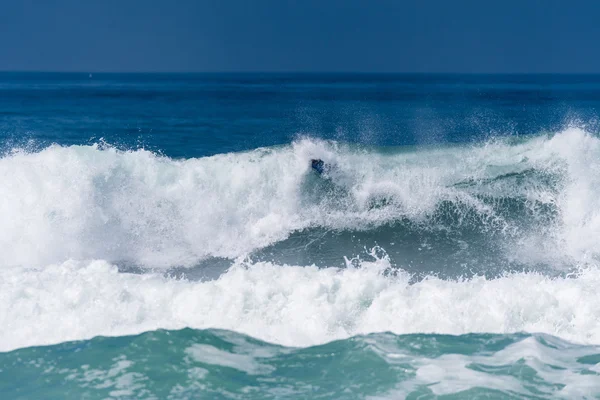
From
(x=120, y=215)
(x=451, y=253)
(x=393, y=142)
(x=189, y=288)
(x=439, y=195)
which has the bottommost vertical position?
(x=189, y=288)

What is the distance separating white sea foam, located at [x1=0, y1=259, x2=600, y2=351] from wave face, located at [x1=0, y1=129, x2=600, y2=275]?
229cm

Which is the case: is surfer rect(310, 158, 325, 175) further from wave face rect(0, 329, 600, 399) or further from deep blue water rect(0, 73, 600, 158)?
wave face rect(0, 329, 600, 399)

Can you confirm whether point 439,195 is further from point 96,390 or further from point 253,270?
point 96,390

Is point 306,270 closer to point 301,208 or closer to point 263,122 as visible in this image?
point 301,208

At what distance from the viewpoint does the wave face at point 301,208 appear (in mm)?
12680

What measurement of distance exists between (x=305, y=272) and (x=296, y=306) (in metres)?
0.92

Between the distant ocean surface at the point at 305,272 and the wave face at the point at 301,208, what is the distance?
0.05 metres

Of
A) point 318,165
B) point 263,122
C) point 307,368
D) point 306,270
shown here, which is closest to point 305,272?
point 306,270

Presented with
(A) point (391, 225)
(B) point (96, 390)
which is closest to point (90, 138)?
(A) point (391, 225)

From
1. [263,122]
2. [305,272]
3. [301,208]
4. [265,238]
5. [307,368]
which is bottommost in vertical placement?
[307,368]

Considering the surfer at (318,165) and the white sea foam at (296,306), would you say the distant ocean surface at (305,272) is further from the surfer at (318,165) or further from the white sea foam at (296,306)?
the surfer at (318,165)

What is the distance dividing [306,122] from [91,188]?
2164cm

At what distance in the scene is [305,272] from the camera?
32.7 ft

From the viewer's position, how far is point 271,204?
48.6 ft
